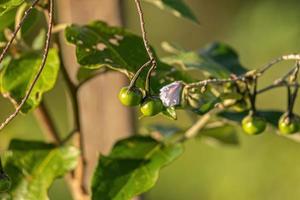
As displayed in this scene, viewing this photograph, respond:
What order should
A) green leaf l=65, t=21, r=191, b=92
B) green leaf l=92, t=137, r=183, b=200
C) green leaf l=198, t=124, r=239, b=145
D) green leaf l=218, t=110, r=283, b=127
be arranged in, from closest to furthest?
1. green leaf l=65, t=21, r=191, b=92
2. green leaf l=92, t=137, r=183, b=200
3. green leaf l=218, t=110, r=283, b=127
4. green leaf l=198, t=124, r=239, b=145

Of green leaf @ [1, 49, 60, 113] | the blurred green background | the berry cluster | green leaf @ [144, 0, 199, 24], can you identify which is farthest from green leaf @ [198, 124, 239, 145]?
the blurred green background

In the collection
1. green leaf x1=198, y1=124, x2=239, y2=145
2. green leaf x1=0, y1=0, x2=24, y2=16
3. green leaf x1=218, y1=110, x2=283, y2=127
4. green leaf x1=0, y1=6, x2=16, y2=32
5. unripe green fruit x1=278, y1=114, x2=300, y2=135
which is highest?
green leaf x1=0, y1=0, x2=24, y2=16

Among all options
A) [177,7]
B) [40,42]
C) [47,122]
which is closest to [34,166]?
[47,122]

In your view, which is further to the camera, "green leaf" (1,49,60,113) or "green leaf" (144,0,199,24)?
"green leaf" (144,0,199,24)

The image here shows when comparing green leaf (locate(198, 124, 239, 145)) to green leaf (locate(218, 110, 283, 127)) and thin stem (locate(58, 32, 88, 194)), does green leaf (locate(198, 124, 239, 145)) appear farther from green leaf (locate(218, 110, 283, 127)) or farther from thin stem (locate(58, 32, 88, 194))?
thin stem (locate(58, 32, 88, 194))

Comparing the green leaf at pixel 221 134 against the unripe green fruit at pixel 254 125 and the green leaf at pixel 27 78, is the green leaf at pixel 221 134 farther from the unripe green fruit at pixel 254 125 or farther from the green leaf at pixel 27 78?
the green leaf at pixel 27 78
